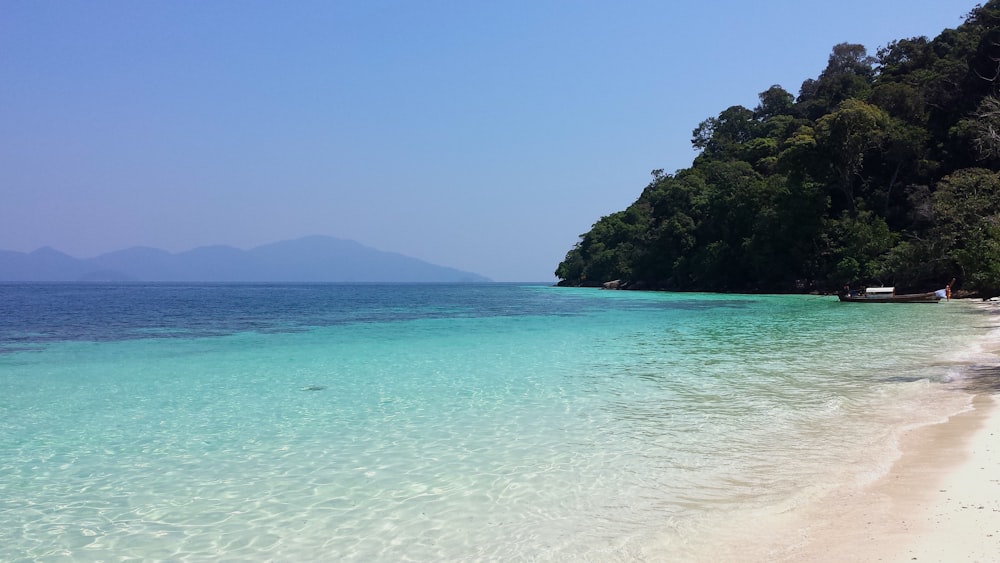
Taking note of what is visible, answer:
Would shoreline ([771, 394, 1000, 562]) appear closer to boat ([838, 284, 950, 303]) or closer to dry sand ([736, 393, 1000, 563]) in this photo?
dry sand ([736, 393, 1000, 563])

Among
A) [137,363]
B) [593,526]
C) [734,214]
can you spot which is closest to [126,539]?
[593,526]

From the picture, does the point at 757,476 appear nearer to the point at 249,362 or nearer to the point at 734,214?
the point at 249,362

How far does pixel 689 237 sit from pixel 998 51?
35.1m

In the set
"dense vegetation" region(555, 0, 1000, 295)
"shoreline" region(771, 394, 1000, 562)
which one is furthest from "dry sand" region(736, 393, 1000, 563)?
"dense vegetation" region(555, 0, 1000, 295)

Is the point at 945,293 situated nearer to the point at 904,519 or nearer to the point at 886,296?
the point at 886,296

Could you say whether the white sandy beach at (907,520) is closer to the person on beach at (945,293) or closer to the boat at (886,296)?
the boat at (886,296)

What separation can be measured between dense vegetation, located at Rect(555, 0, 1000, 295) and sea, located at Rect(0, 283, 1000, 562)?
22352 mm

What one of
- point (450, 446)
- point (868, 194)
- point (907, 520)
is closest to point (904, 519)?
point (907, 520)

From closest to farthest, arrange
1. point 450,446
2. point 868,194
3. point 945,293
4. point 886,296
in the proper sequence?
point 450,446, point 945,293, point 886,296, point 868,194

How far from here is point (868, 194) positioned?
56.2 meters

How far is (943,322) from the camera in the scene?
23953 mm

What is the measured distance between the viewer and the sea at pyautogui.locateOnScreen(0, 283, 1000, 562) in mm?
5168

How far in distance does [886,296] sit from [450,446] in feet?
133

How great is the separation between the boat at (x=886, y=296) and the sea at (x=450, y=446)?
22.7 m
